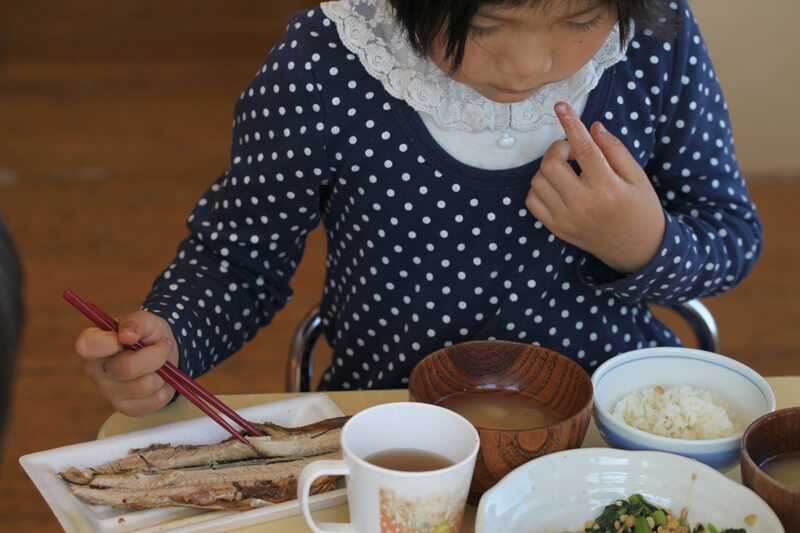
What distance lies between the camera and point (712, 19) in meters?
2.88

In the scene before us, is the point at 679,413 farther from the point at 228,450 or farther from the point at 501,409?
the point at 228,450

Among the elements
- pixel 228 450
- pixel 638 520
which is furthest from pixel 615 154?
pixel 228 450

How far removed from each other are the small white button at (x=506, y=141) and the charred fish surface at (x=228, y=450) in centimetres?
38

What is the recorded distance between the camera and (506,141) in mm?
995

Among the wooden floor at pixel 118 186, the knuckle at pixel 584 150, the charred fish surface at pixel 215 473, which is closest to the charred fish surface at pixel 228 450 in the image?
the charred fish surface at pixel 215 473

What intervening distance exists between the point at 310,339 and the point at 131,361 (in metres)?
0.37

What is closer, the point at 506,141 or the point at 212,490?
the point at 212,490

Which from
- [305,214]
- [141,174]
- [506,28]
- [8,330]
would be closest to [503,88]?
[506,28]

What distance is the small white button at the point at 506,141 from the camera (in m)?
1.00

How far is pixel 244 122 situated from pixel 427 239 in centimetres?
27

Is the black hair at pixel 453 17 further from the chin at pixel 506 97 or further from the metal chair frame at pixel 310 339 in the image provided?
the metal chair frame at pixel 310 339

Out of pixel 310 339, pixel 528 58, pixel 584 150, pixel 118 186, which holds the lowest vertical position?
pixel 118 186

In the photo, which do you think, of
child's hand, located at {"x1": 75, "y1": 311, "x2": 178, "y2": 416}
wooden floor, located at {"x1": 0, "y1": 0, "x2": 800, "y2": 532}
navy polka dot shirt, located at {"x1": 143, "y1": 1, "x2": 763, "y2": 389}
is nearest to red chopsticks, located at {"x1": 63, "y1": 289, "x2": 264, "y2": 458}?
child's hand, located at {"x1": 75, "y1": 311, "x2": 178, "y2": 416}

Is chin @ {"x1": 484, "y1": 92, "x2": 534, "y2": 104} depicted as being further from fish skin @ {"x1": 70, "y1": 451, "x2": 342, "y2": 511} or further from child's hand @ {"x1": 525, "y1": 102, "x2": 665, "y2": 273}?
fish skin @ {"x1": 70, "y1": 451, "x2": 342, "y2": 511}
